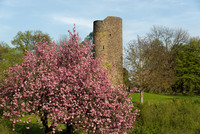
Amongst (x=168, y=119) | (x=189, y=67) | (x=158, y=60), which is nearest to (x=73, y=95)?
(x=168, y=119)

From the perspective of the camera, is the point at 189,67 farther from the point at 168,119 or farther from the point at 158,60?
the point at 168,119

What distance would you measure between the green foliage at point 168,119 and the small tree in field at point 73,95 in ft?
8.16

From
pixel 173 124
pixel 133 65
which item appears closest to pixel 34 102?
pixel 173 124

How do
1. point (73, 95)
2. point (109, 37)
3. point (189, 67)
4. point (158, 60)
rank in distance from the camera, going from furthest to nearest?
point (189, 67) → point (109, 37) → point (158, 60) → point (73, 95)

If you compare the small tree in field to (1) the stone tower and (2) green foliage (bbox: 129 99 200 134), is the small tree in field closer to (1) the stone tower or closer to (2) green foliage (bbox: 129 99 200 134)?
(2) green foliage (bbox: 129 99 200 134)

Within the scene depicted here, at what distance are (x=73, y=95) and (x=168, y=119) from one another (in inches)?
216

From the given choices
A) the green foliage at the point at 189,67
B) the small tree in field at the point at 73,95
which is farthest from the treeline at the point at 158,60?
the small tree in field at the point at 73,95

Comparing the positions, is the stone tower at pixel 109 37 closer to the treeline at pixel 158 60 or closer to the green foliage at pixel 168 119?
the treeline at pixel 158 60

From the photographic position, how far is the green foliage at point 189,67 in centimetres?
3354

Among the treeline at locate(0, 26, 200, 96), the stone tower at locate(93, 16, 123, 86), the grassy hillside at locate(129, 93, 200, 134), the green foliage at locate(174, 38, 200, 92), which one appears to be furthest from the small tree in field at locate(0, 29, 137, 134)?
the green foliage at locate(174, 38, 200, 92)

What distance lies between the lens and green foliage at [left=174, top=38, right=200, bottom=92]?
33.5m

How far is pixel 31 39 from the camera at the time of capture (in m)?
38.4

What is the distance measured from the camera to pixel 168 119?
987 centimetres

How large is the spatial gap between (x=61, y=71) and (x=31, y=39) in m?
34.1
